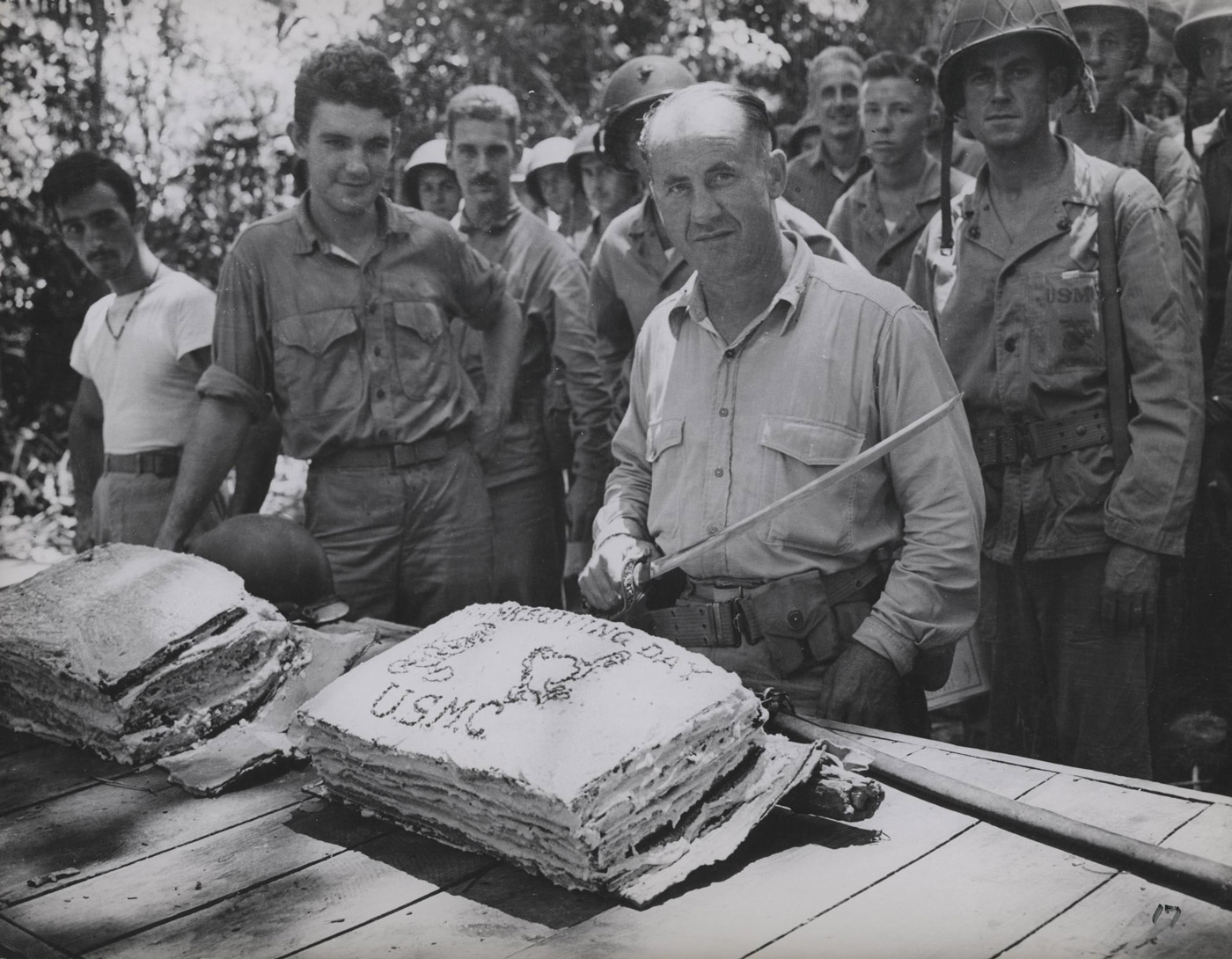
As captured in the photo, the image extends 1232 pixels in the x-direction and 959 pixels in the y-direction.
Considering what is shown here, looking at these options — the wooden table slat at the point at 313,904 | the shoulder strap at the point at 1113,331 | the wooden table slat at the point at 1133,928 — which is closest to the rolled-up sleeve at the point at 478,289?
the shoulder strap at the point at 1113,331

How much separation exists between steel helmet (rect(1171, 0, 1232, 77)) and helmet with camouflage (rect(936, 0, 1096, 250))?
0.84 m

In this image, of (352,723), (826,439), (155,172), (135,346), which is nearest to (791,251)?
(826,439)

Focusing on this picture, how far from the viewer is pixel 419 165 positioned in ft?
23.2

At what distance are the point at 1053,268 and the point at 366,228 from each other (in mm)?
2220

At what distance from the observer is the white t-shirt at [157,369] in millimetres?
4535

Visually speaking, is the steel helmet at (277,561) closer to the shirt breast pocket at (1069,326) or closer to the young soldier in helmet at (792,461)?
the young soldier in helmet at (792,461)

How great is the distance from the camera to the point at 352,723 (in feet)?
6.75

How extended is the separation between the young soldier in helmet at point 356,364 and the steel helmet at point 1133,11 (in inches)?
89.6

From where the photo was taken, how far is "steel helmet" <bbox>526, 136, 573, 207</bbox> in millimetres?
7641

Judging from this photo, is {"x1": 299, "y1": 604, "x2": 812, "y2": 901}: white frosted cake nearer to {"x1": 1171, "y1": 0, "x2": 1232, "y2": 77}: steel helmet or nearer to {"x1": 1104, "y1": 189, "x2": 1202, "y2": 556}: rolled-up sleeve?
{"x1": 1104, "y1": 189, "x2": 1202, "y2": 556}: rolled-up sleeve

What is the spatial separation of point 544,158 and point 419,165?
936mm

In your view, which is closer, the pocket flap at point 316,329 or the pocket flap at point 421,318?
the pocket flap at point 316,329

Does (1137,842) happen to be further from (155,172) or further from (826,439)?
(155,172)

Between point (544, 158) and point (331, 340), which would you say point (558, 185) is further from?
point (331, 340)
